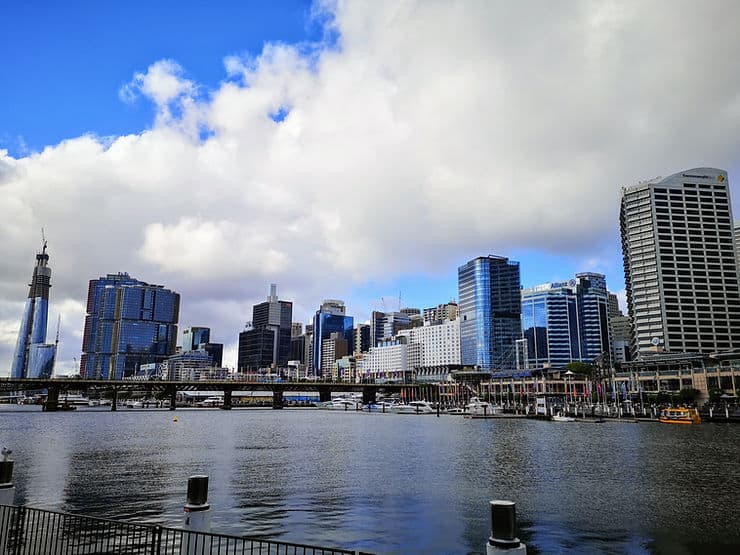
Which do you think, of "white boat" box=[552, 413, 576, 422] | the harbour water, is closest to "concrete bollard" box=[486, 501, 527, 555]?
the harbour water

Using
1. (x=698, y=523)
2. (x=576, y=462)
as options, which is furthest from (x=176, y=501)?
(x=576, y=462)

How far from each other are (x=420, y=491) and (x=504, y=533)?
30.2 meters

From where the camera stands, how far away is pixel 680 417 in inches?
4875

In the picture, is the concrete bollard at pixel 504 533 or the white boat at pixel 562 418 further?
the white boat at pixel 562 418

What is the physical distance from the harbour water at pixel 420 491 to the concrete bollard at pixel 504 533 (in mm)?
15011

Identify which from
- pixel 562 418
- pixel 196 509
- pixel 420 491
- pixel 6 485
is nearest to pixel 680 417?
pixel 562 418

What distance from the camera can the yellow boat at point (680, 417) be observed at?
Answer: 122 meters

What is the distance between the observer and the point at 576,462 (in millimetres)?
55969

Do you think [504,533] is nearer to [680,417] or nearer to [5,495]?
[5,495]

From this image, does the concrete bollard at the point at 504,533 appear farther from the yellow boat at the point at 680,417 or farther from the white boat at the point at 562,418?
the white boat at the point at 562,418

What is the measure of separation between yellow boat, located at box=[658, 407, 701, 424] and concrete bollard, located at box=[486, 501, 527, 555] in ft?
427

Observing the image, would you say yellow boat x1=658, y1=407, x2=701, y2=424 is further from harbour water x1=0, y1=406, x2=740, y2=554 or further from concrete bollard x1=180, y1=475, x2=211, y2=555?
concrete bollard x1=180, y1=475, x2=211, y2=555

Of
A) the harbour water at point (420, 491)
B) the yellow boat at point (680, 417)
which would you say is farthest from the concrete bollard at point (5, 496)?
the yellow boat at point (680, 417)

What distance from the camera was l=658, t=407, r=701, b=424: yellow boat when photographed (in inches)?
4806
